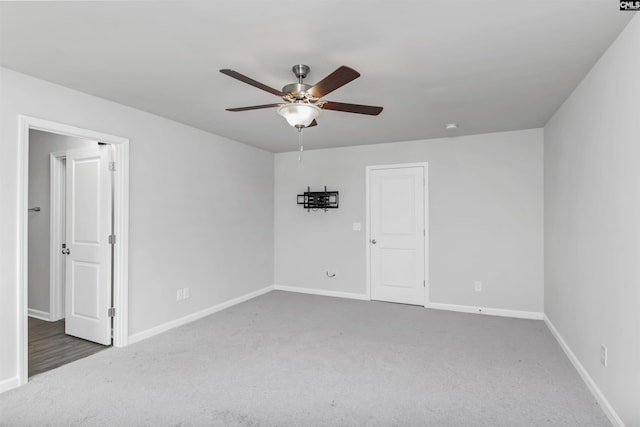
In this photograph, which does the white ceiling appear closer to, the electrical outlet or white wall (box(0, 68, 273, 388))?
white wall (box(0, 68, 273, 388))

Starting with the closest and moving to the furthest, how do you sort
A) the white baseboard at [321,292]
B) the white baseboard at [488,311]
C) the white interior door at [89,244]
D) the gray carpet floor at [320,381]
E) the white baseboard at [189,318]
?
the gray carpet floor at [320,381]
the white interior door at [89,244]
the white baseboard at [189,318]
the white baseboard at [488,311]
the white baseboard at [321,292]

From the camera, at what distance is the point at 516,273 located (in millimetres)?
4406

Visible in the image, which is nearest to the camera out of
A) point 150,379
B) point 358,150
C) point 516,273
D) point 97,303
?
point 150,379

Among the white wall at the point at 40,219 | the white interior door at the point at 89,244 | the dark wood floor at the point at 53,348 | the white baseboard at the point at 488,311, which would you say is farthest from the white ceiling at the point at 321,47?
the white baseboard at the point at 488,311

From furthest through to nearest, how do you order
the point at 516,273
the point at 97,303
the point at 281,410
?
the point at 516,273 < the point at 97,303 < the point at 281,410

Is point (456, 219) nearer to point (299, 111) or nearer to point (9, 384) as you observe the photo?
point (299, 111)

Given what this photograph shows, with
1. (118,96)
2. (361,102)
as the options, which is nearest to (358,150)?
(361,102)

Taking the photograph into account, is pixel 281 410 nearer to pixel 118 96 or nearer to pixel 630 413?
pixel 630 413

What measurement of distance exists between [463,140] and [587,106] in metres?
2.00

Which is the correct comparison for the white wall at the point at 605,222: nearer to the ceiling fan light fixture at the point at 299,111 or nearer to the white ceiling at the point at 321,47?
the white ceiling at the point at 321,47

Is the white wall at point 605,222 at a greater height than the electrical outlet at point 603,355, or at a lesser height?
greater

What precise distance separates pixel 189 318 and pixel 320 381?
2140mm

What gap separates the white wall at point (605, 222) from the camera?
1937 mm

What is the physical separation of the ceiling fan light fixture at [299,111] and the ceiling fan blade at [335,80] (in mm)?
94
